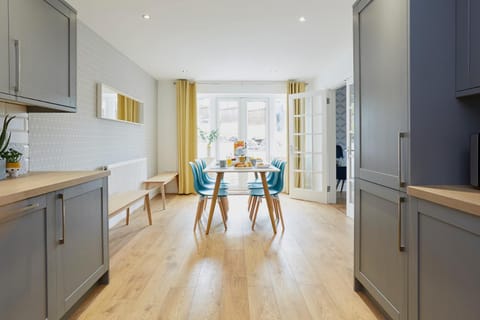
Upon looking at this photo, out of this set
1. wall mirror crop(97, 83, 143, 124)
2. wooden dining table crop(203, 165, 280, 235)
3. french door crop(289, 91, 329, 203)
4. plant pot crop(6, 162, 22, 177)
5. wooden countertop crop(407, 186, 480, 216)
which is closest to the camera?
wooden countertop crop(407, 186, 480, 216)

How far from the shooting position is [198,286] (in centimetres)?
234

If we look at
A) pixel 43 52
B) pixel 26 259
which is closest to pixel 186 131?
pixel 43 52

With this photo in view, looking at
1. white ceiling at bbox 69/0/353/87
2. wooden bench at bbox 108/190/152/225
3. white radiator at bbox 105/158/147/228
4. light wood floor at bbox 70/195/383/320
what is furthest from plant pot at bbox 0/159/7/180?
white radiator at bbox 105/158/147/228

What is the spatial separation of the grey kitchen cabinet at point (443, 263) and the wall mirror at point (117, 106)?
3549 millimetres

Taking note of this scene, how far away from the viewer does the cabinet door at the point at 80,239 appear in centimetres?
173

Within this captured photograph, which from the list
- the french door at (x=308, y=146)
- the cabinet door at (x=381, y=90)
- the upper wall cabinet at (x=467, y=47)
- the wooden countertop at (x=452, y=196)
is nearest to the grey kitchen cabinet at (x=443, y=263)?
the wooden countertop at (x=452, y=196)

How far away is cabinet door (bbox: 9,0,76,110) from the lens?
178 cm

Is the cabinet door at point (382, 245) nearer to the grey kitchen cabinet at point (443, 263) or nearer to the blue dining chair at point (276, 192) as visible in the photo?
the grey kitchen cabinet at point (443, 263)

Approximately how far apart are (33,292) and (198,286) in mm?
1121

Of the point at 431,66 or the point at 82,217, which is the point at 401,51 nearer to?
the point at 431,66

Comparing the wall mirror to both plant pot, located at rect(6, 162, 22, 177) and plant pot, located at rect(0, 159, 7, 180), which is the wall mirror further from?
plant pot, located at rect(0, 159, 7, 180)

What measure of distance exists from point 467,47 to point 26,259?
2.24 m

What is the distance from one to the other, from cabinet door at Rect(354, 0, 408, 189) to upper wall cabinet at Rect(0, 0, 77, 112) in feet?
6.67

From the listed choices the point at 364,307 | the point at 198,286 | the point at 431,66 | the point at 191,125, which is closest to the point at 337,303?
the point at 364,307
